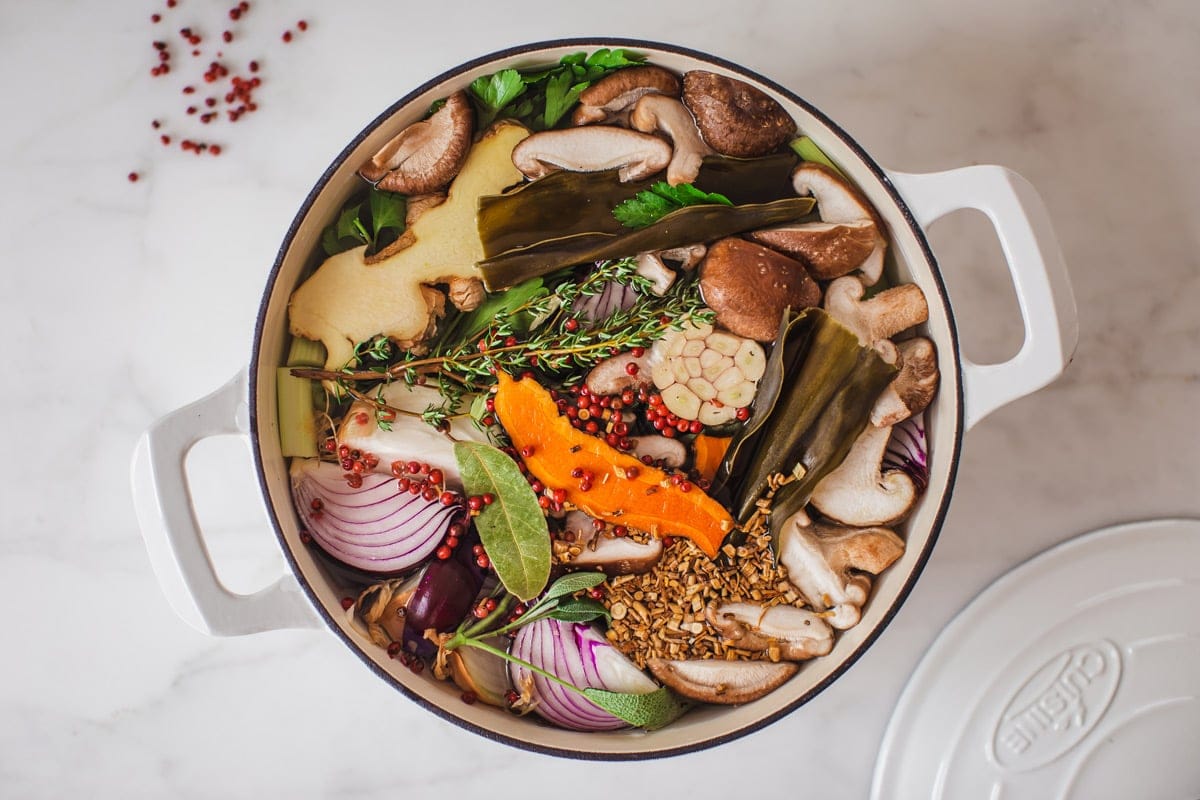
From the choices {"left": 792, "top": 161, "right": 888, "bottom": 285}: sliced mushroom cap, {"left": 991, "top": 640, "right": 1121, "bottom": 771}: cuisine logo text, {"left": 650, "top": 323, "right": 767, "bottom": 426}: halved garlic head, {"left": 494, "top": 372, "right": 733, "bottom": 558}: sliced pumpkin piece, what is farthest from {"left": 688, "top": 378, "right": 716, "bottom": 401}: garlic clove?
{"left": 991, "top": 640, "right": 1121, "bottom": 771}: cuisine logo text

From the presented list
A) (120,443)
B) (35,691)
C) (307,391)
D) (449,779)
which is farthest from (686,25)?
(35,691)

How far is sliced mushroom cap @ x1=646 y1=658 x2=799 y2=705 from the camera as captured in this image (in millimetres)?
1258

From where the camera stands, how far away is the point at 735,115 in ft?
4.04

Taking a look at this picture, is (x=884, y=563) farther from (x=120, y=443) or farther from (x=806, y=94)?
(x=120, y=443)

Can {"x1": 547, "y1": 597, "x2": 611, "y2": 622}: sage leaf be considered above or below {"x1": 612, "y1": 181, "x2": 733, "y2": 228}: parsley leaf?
below

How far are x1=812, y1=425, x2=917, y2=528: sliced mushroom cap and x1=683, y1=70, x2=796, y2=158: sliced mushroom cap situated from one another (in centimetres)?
45

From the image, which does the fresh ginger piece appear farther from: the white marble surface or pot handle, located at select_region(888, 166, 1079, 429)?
pot handle, located at select_region(888, 166, 1079, 429)

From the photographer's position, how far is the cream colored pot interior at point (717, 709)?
1172mm

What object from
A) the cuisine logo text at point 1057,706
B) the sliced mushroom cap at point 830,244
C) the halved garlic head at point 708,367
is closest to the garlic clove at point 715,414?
the halved garlic head at point 708,367

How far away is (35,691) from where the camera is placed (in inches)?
59.4

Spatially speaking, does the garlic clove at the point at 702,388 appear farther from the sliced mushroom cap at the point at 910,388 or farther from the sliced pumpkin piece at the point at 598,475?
the sliced mushroom cap at the point at 910,388

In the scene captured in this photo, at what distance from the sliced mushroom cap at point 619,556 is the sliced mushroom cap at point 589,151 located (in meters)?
0.54

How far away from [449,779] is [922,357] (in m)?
1.04

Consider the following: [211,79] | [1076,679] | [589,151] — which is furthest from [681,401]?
[211,79]
